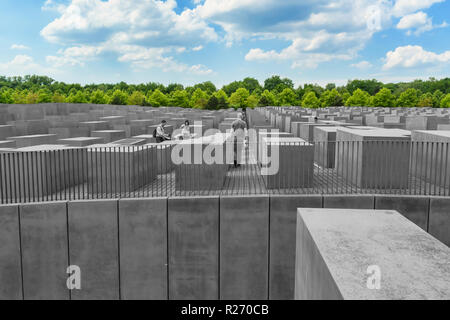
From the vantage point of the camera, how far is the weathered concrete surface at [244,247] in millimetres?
11047

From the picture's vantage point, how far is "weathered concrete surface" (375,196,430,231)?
440 inches

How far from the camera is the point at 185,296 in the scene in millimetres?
11211

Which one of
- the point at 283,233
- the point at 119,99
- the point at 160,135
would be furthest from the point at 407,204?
the point at 119,99

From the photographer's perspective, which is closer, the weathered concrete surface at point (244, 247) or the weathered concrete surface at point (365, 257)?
the weathered concrete surface at point (365, 257)

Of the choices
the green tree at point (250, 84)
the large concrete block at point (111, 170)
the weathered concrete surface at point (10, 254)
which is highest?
the green tree at point (250, 84)

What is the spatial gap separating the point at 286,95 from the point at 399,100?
117 feet

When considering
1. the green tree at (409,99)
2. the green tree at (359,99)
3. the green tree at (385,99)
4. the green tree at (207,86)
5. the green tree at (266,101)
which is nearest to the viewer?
the green tree at (409,99)

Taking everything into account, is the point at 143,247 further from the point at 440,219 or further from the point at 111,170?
the point at 440,219

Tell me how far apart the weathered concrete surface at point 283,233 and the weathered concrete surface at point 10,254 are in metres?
7.99

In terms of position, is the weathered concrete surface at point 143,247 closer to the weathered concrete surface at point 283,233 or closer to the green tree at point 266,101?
the weathered concrete surface at point 283,233

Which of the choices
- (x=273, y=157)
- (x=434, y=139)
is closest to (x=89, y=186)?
(x=273, y=157)

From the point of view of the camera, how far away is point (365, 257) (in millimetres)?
4535

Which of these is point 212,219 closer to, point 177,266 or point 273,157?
point 177,266

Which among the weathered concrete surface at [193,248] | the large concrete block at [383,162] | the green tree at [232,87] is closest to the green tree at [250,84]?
the green tree at [232,87]
